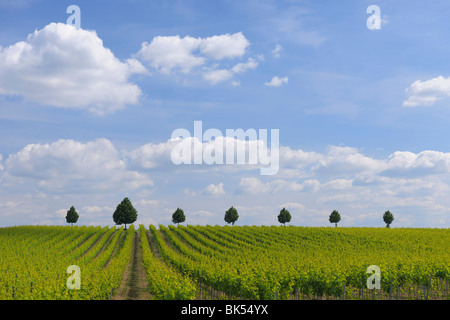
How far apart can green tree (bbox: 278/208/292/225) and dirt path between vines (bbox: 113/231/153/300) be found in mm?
47290

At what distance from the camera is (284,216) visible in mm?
92375

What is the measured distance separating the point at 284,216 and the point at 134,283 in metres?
61.2

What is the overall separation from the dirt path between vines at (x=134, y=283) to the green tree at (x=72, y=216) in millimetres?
47419

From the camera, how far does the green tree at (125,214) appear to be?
86.2 meters

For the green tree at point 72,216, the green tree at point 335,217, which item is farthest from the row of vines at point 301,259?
the green tree at point 72,216

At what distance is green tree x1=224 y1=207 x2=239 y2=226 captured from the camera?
9262 cm

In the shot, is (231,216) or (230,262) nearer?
(230,262)

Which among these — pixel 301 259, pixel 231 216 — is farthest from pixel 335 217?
pixel 301 259

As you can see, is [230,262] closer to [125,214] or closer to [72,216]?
[125,214]

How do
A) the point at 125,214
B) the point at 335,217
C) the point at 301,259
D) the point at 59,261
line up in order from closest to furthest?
the point at 301,259 → the point at 59,261 → the point at 125,214 → the point at 335,217

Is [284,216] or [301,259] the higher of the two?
[284,216]

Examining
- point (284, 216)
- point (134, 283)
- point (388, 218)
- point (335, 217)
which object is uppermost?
point (284, 216)

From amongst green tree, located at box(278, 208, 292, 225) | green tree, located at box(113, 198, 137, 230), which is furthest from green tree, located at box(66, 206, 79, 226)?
green tree, located at box(278, 208, 292, 225)

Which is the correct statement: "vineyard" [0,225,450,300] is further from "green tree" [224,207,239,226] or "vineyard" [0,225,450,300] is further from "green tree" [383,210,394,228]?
"green tree" [383,210,394,228]
